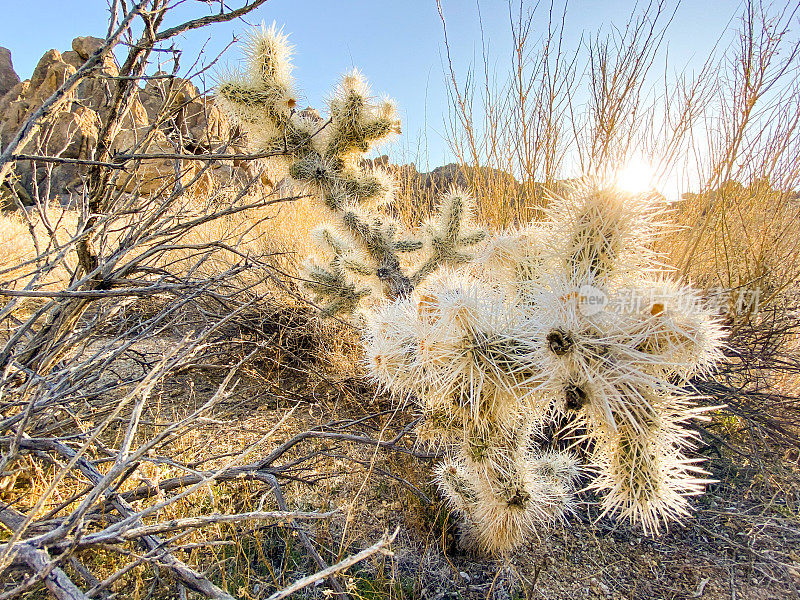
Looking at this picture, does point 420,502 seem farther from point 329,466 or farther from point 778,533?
point 778,533

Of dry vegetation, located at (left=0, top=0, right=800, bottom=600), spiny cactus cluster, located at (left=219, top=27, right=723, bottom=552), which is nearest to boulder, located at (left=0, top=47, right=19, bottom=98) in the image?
dry vegetation, located at (left=0, top=0, right=800, bottom=600)

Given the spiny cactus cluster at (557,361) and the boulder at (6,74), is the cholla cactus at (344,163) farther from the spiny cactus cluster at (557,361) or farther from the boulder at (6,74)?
the boulder at (6,74)

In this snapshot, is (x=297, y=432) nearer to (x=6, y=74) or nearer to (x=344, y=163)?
(x=344, y=163)

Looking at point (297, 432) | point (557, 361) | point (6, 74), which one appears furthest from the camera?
point (6, 74)

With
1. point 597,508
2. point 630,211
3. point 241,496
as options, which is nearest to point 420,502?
point 241,496

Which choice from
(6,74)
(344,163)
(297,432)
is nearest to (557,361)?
(297,432)

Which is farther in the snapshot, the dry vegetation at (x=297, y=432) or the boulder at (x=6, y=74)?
the boulder at (x=6, y=74)

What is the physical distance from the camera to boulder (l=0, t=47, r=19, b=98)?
737 inches

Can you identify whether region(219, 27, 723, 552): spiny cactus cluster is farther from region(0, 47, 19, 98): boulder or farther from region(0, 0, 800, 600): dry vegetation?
region(0, 47, 19, 98): boulder

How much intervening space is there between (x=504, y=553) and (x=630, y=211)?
1.28m

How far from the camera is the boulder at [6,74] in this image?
61.4 ft

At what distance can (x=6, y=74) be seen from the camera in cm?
1900

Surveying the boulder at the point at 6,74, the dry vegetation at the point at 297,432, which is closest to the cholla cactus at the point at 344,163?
the dry vegetation at the point at 297,432

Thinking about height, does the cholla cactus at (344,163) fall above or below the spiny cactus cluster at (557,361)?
above
